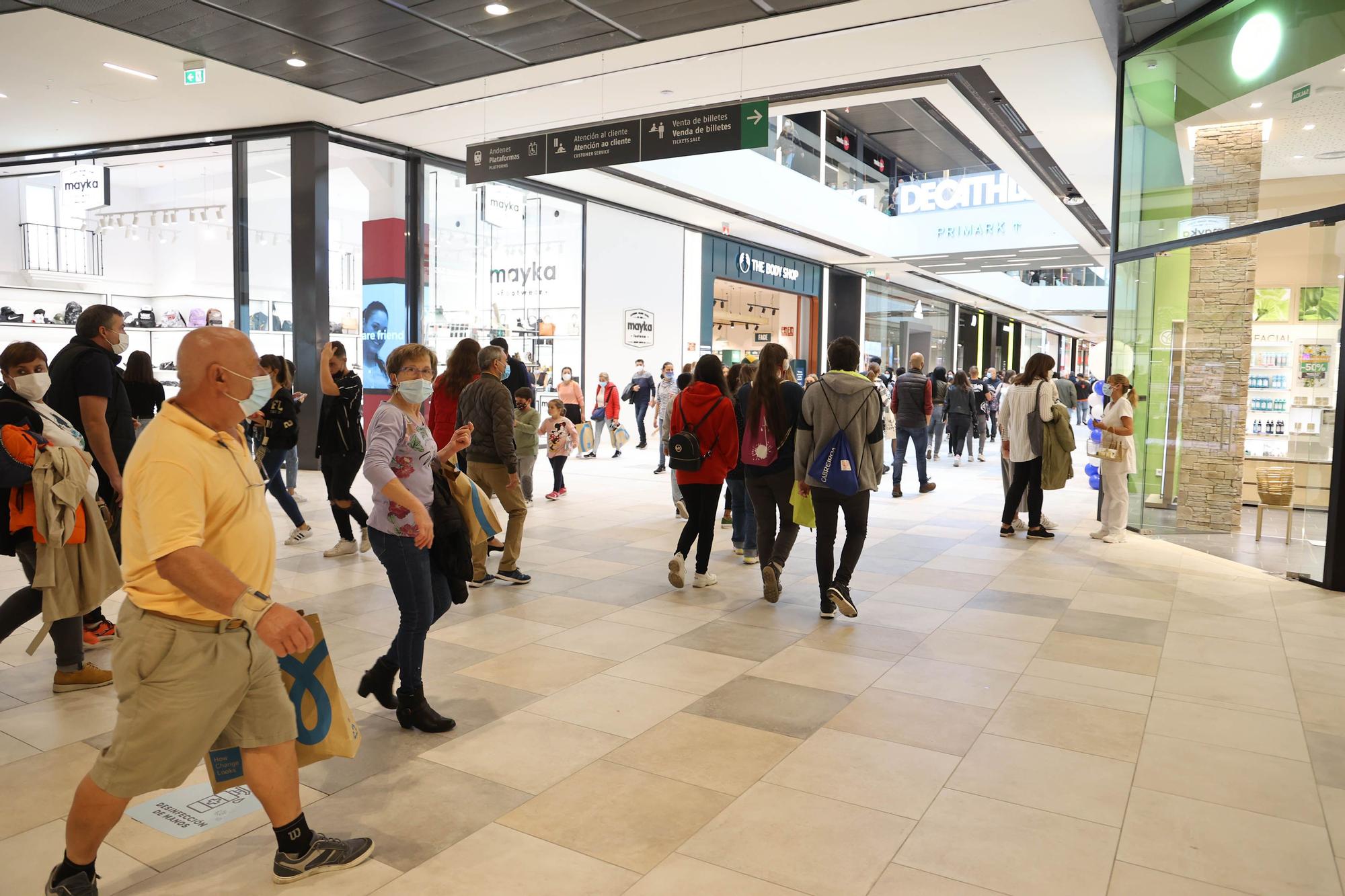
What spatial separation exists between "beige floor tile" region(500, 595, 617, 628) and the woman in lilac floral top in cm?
161

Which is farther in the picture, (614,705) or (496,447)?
(496,447)

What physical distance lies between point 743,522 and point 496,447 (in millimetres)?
2413

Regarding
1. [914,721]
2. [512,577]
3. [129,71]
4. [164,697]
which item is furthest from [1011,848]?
[129,71]

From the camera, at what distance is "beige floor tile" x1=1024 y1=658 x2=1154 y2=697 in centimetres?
426

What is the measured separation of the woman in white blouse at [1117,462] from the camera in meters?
7.97

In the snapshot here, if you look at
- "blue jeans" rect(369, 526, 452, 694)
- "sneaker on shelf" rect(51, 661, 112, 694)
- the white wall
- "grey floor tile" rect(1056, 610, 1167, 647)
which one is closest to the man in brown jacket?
"blue jeans" rect(369, 526, 452, 694)

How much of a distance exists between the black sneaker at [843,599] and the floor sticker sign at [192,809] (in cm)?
332

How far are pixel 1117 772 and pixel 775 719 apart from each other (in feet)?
4.24

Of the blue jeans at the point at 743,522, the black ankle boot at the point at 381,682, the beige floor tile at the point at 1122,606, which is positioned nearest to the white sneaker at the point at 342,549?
the blue jeans at the point at 743,522

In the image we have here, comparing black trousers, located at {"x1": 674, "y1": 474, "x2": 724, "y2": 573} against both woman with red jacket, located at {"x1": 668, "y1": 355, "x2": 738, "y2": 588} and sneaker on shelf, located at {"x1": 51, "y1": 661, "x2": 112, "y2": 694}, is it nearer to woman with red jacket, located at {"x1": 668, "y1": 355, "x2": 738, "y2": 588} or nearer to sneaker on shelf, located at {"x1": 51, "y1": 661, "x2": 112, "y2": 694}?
woman with red jacket, located at {"x1": 668, "y1": 355, "x2": 738, "y2": 588}

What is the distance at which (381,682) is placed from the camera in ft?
12.0

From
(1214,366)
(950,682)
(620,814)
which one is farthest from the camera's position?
(1214,366)

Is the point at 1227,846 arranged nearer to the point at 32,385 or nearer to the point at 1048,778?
the point at 1048,778

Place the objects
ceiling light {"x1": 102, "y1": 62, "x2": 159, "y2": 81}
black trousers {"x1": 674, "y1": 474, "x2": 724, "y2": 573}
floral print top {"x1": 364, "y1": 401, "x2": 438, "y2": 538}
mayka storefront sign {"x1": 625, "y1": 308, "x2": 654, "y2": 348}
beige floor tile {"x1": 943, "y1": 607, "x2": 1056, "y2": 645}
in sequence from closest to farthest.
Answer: floral print top {"x1": 364, "y1": 401, "x2": 438, "y2": 538}, beige floor tile {"x1": 943, "y1": 607, "x2": 1056, "y2": 645}, black trousers {"x1": 674, "y1": 474, "x2": 724, "y2": 573}, ceiling light {"x1": 102, "y1": 62, "x2": 159, "y2": 81}, mayka storefront sign {"x1": 625, "y1": 308, "x2": 654, "y2": 348}
